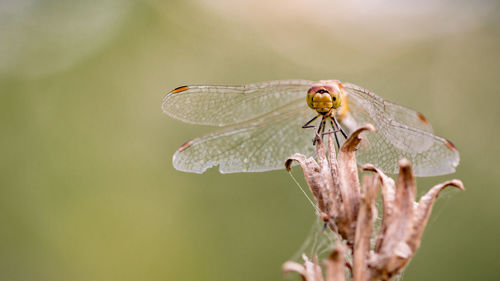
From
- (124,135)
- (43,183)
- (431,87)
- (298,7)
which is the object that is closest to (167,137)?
(124,135)

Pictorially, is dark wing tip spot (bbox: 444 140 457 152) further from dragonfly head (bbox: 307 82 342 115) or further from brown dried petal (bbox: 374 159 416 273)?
brown dried petal (bbox: 374 159 416 273)

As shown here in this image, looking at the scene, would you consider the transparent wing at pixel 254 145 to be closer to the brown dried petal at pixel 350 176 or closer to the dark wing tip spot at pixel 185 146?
the dark wing tip spot at pixel 185 146

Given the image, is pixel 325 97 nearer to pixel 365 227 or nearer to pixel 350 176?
pixel 350 176

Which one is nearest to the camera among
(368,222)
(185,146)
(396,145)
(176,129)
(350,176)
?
(368,222)

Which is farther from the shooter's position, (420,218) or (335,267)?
(420,218)

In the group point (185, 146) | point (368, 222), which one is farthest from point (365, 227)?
point (185, 146)

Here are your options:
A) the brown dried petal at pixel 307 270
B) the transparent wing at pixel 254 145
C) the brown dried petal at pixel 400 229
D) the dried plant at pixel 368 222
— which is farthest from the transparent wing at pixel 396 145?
the brown dried petal at pixel 307 270
